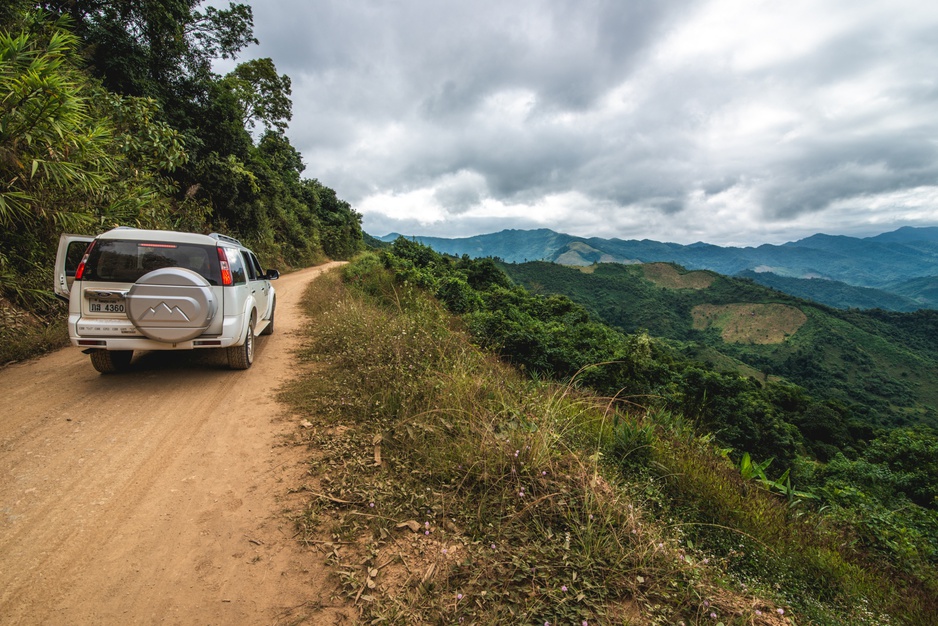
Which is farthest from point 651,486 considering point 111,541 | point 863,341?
point 863,341

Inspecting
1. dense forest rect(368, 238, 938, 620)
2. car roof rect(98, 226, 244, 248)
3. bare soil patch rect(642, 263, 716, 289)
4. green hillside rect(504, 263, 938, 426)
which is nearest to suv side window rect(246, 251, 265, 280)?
car roof rect(98, 226, 244, 248)

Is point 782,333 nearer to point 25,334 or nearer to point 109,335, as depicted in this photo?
point 109,335

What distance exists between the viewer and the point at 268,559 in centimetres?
231

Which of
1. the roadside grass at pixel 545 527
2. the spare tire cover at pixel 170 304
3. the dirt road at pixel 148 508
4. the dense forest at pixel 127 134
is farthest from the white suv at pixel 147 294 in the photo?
the dense forest at pixel 127 134

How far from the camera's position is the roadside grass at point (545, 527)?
6.71 ft

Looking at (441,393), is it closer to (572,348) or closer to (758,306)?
(572,348)

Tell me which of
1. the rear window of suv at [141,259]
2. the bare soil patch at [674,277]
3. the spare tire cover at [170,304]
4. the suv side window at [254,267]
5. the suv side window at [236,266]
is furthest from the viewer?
the bare soil patch at [674,277]

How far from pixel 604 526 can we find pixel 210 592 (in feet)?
7.82

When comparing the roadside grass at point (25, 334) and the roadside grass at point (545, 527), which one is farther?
the roadside grass at point (25, 334)

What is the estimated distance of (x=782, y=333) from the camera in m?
73.8

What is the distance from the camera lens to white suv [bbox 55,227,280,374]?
4.32 m

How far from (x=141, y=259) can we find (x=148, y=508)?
3342mm

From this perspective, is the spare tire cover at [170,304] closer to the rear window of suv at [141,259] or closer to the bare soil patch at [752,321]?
the rear window of suv at [141,259]

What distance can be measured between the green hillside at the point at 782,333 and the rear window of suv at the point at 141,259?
109 ft
